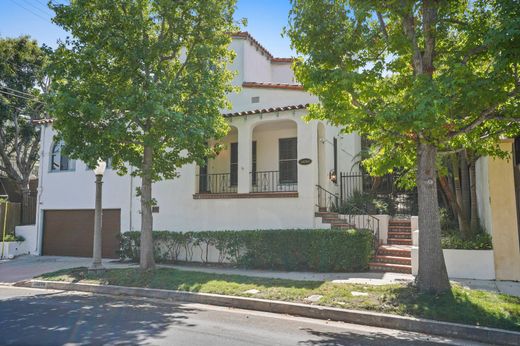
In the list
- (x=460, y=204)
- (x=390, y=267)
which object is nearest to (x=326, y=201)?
(x=390, y=267)

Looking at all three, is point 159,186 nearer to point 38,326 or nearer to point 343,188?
point 343,188

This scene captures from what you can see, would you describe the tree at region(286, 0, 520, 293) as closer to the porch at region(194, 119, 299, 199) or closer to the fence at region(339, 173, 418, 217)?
the fence at region(339, 173, 418, 217)

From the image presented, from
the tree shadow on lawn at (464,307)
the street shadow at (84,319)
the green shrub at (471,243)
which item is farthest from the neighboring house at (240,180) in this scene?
the street shadow at (84,319)

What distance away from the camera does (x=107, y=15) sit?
33.4ft

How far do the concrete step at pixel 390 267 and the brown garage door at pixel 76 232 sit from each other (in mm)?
10247

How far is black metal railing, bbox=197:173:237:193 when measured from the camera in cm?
1571

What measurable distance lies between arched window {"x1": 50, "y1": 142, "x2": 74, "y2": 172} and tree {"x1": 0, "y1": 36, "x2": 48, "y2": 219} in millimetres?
3388

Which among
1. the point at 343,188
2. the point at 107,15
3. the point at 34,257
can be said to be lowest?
the point at 34,257

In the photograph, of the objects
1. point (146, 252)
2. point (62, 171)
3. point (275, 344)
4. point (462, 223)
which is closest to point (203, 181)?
point (146, 252)

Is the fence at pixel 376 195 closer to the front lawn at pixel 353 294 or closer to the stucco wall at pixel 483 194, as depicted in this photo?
the stucco wall at pixel 483 194

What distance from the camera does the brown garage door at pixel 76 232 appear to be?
16.2 m

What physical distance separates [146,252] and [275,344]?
6.46 metres

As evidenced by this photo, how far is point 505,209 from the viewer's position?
9.48m

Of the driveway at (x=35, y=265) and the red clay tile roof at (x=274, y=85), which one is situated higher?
the red clay tile roof at (x=274, y=85)
